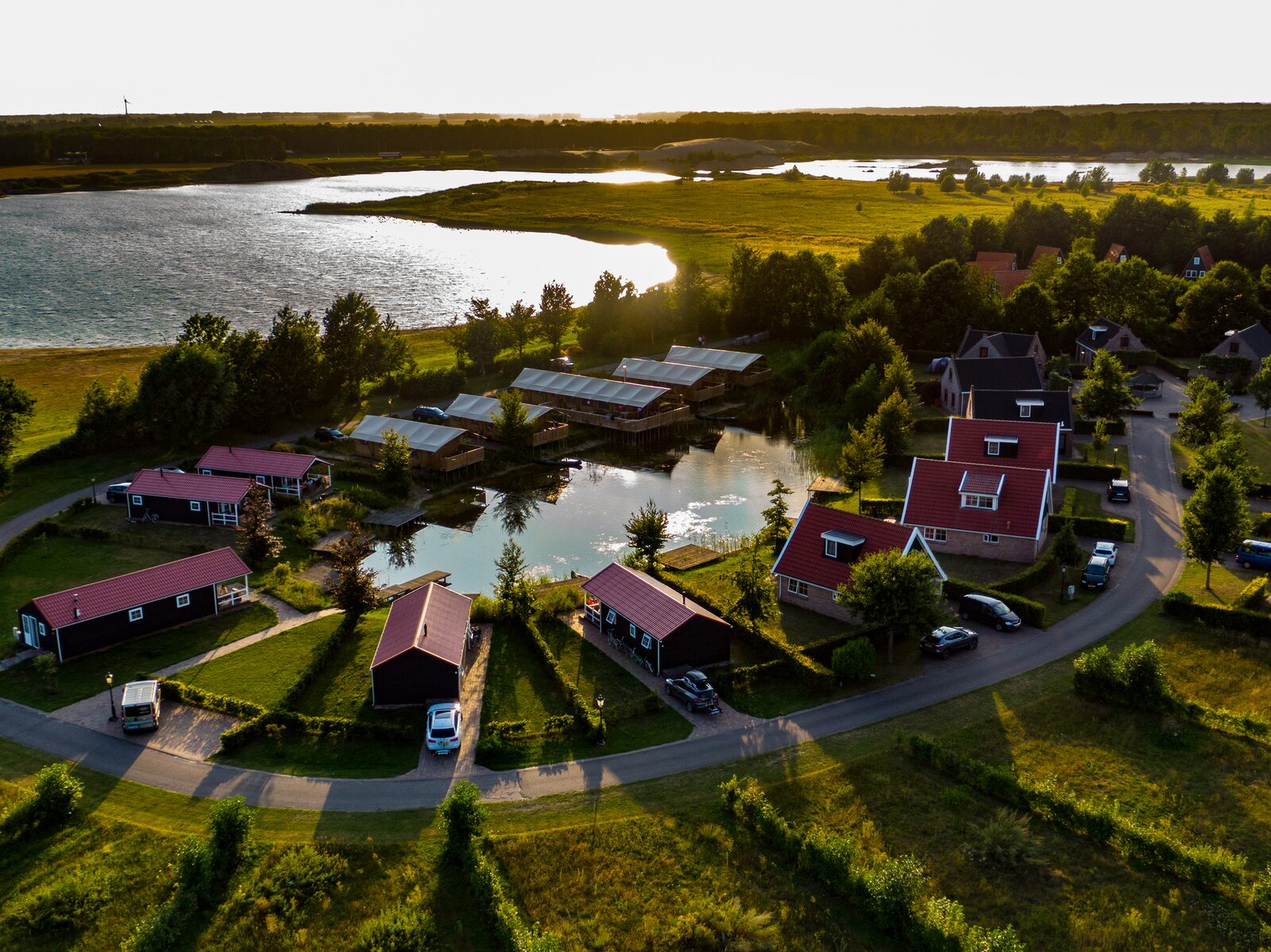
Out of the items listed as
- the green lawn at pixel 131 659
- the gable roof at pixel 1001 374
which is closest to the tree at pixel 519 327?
the gable roof at pixel 1001 374

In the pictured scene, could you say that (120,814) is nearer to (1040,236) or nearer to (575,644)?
(575,644)

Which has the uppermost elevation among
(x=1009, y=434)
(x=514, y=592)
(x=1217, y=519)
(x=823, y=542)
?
(x=1009, y=434)

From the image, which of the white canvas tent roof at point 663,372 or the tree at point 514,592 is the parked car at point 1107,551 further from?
the white canvas tent roof at point 663,372

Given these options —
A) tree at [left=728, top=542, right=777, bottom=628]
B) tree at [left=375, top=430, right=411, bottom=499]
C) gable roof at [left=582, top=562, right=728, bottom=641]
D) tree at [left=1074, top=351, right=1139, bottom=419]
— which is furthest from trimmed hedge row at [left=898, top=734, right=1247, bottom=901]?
tree at [left=1074, top=351, right=1139, bottom=419]

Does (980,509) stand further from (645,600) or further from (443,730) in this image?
(443,730)

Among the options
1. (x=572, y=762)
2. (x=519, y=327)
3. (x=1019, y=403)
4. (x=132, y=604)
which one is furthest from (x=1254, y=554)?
(x=519, y=327)

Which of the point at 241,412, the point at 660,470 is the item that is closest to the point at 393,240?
the point at 241,412

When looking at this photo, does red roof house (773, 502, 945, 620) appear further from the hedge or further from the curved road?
the curved road
